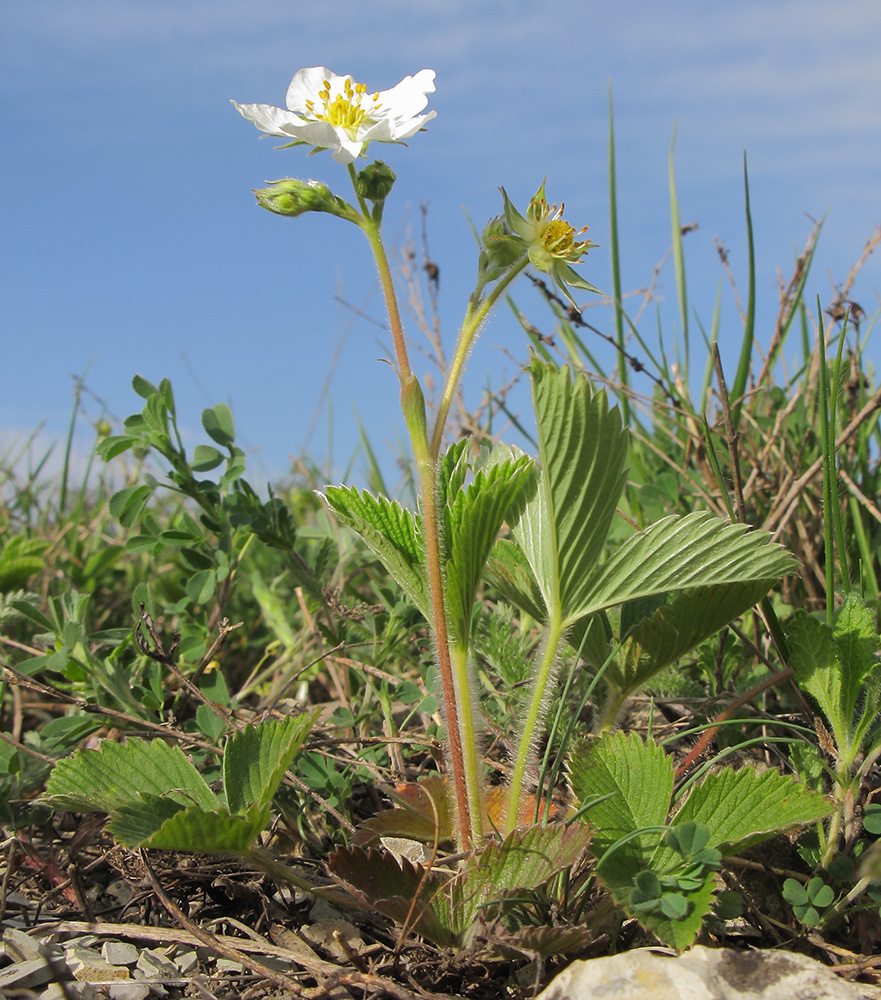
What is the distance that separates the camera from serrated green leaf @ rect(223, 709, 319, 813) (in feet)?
5.13

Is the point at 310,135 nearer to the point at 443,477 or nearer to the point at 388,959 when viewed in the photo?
the point at 443,477

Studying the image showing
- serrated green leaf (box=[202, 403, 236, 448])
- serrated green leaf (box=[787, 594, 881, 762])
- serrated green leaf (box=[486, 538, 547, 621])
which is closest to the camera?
serrated green leaf (box=[787, 594, 881, 762])

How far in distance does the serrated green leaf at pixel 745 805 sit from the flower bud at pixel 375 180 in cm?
116

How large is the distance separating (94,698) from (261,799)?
3.33ft

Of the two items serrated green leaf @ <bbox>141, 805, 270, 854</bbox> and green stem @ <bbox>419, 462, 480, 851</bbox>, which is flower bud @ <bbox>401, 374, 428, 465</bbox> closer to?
green stem @ <bbox>419, 462, 480, 851</bbox>

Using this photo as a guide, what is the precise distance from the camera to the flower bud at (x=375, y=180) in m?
1.47

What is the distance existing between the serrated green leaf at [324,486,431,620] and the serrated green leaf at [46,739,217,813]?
1.82ft

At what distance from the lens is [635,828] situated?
58.9 inches

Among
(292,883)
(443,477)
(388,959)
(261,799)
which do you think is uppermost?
(443,477)

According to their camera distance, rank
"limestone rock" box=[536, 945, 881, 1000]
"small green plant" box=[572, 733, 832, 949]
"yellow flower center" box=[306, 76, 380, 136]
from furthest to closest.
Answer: "yellow flower center" box=[306, 76, 380, 136], "small green plant" box=[572, 733, 832, 949], "limestone rock" box=[536, 945, 881, 1000]

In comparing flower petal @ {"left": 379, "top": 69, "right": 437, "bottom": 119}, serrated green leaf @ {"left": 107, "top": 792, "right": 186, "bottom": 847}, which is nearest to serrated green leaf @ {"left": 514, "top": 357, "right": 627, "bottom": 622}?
flower petal @ {"left": 379, "top": 69, "right": 437, "bottom": 119}

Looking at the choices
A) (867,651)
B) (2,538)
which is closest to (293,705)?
(867,651)

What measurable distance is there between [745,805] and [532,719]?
0.38 m

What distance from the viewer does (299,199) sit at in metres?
1.53
